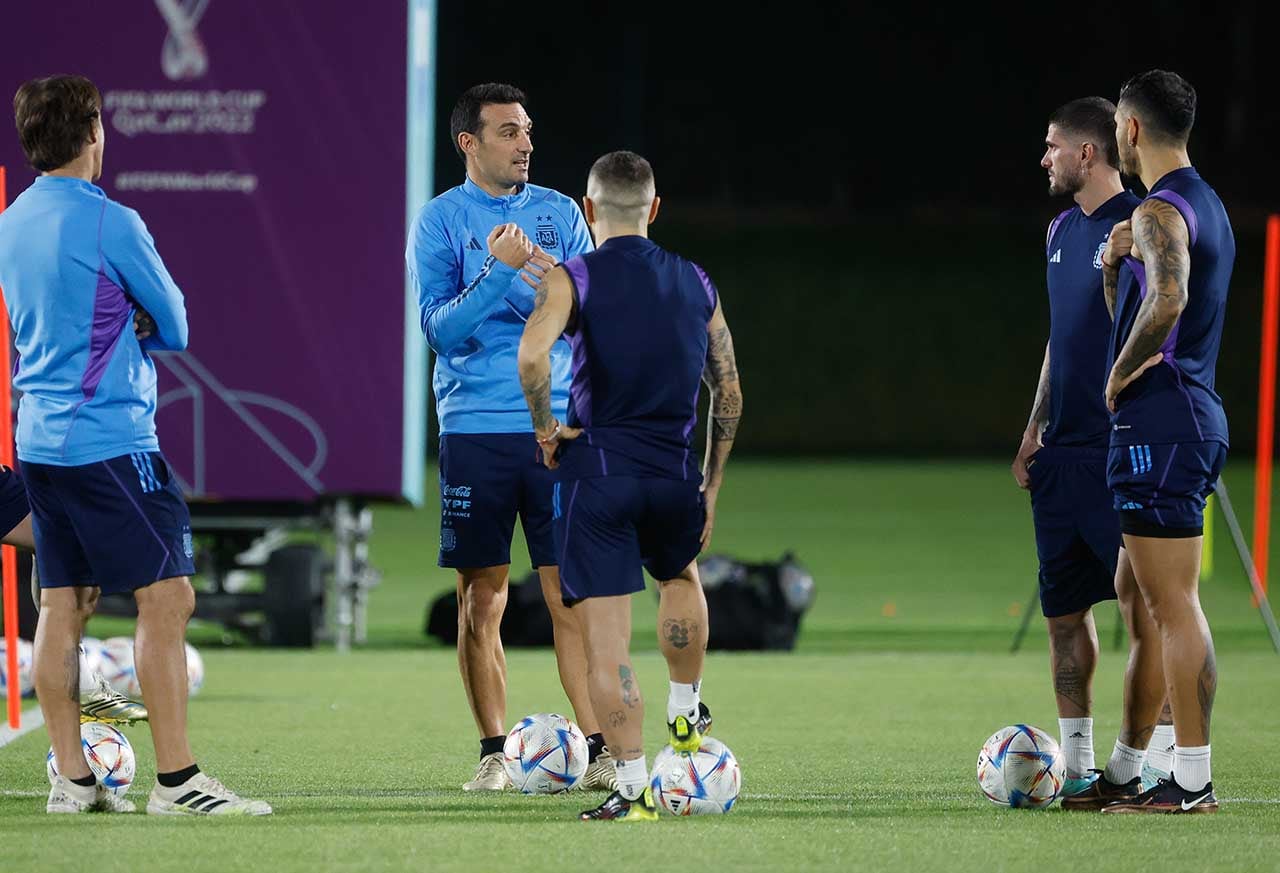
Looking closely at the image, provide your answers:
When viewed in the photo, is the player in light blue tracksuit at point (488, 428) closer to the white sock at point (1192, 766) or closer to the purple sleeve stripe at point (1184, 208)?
the white sock at point (1192, 766)

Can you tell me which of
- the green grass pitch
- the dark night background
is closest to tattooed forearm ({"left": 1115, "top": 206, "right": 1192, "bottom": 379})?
the green grass pitch

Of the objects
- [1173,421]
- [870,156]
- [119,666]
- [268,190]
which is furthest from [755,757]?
[870,156]

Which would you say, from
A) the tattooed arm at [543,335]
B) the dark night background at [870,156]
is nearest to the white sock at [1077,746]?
the tattooed arm at [543,335]

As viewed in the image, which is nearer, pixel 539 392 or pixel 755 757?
pixel 539 392

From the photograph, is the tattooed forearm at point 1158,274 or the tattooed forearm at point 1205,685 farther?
the tattooed forearm at point 1205,685

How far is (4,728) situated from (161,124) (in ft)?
13.5

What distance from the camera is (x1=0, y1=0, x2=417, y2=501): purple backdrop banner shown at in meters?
10.3

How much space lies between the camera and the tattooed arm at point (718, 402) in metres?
5.50

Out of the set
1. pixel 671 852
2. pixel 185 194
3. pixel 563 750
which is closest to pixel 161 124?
pixel 185 194

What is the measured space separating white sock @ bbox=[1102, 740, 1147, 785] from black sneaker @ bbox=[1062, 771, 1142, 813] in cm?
1

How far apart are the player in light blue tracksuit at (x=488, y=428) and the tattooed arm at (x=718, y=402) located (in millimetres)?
723

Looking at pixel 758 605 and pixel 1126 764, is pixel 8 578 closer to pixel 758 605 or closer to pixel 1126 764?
pixel 1126 764

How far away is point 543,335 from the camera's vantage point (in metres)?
5.18

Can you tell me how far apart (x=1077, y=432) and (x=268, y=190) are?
5.87 metres
